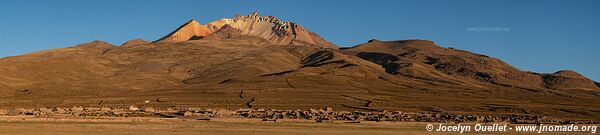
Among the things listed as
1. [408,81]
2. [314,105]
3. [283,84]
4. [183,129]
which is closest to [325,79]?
[283,84]

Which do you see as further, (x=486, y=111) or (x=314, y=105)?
(x=314, y=105)

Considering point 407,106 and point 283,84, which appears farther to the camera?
point 283,84

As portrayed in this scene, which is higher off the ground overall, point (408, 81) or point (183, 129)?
point (408, 81)

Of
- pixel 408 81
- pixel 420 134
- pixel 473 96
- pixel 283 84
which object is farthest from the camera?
pixel 408 81

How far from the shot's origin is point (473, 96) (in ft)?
499

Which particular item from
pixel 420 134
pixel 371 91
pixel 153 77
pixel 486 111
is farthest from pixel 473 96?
pixel 420 134

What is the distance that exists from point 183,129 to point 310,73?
479 feet

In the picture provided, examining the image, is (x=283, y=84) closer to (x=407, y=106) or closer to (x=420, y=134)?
(x=407, y=106)

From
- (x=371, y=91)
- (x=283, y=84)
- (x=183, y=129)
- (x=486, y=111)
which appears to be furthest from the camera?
(x=283, y=84)

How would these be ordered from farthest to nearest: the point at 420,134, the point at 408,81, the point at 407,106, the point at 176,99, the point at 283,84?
the point at 408,81 → the point at 283,84 → the point at 176,99 → the point at 407,106 → the point at 420,134

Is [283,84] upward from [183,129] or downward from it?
upward

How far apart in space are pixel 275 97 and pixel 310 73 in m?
57.1

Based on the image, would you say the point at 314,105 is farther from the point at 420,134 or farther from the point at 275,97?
the point at 420,134

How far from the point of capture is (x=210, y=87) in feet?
553
